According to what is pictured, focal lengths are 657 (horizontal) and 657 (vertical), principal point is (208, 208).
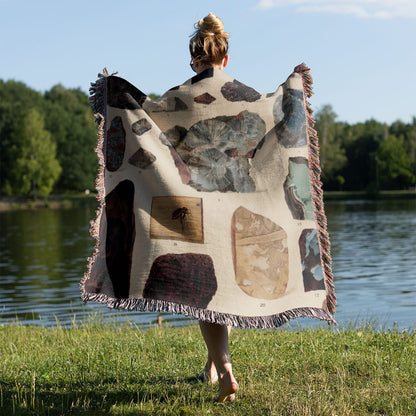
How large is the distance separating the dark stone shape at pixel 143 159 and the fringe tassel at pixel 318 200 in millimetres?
1004

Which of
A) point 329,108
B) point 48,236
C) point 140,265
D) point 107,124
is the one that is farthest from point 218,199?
point 329,108

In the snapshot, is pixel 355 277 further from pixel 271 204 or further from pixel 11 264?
pixel 271 204

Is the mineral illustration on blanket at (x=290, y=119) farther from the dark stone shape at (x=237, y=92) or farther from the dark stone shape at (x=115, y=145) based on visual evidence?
the dark stone shape at (x=115, y=145)

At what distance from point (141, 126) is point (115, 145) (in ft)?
0.72

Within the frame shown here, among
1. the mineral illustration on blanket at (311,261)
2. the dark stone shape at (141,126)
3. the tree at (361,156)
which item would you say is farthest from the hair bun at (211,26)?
the tree at (361,156)

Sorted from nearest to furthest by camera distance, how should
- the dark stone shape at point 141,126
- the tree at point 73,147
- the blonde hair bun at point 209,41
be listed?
the blonde hair bun at point 209,41 → the dark stone shape at point 141,126 → the tree at point 73,147

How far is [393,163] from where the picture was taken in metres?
87.2

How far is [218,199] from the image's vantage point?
3906mm

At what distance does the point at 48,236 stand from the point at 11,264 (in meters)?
9.24

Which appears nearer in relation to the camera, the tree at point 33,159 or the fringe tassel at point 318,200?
the fringe tassel at point 318,200

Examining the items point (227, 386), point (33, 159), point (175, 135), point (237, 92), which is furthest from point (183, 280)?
point (33, 159)

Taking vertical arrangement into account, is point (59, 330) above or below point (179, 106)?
below

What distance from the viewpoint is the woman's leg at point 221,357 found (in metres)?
3.70

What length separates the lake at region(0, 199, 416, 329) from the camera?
37.7ft
